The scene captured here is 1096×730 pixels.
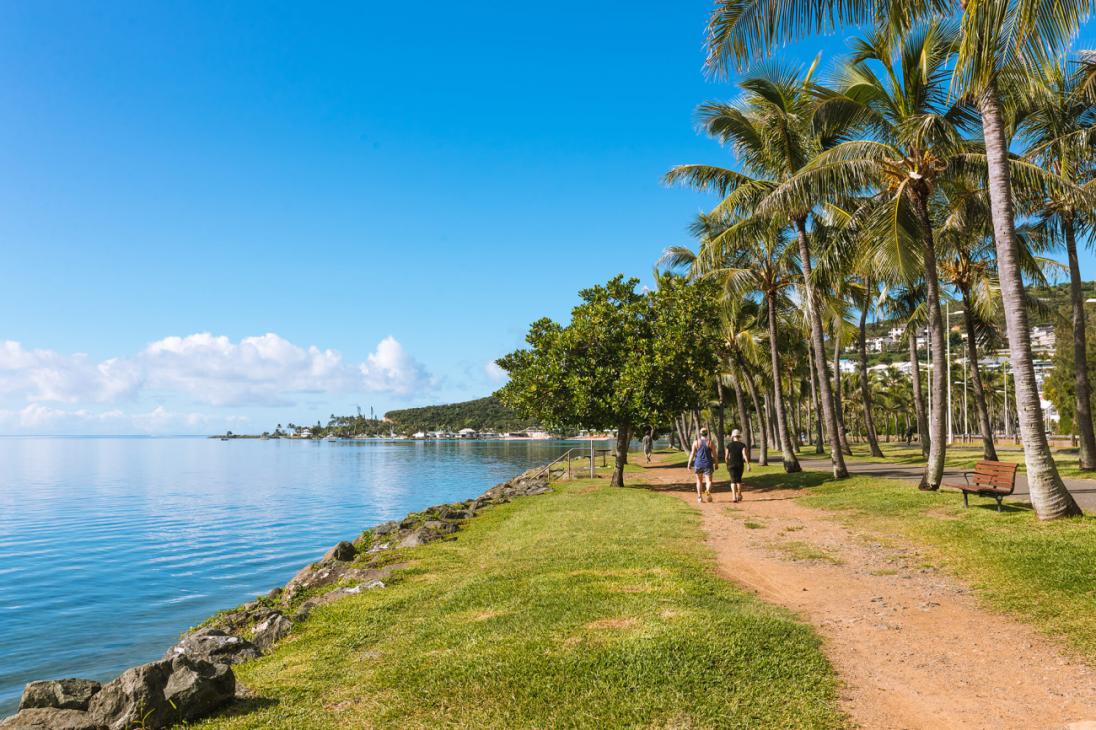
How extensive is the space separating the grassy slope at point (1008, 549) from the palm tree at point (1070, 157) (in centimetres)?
774

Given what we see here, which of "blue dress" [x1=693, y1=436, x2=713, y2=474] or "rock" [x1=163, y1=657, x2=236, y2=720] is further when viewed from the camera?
"blue dress" [x1=693, y1=436, x2=713, y2=474]

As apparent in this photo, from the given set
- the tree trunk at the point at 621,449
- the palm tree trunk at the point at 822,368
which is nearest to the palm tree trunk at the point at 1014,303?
the palm tree trunk at the point at 822,368

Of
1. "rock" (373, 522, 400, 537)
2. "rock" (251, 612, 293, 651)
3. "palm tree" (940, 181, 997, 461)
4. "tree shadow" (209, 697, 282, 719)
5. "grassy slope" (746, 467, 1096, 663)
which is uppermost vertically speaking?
"palm tree" (940, 181, 997, 461)

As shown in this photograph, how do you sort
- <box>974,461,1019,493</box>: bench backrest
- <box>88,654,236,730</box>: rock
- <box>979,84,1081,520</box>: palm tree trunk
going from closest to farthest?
<box>88,654,236,730</box>: rock < <box>979,84,1081,520</box>: palm tree trunk < <box>974,461,1019,493</box>: bench backrest

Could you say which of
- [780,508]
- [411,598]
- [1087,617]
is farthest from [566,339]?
[1087,617]

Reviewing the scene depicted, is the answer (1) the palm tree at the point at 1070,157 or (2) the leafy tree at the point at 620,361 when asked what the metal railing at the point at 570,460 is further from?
(1) the palm tree at the point at 1070,157

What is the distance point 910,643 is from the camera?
666 centimetres

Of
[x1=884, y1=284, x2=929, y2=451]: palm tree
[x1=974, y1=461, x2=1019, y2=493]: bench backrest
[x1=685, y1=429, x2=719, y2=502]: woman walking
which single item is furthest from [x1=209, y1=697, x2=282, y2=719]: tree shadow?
[x1=884, y1=284, x2=929, y2=451]: palm tree

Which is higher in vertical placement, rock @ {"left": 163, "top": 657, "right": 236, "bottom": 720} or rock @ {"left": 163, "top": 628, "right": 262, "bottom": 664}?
rock @ {"left": 163, "top": 657, "right": 236, "bottom": 720}

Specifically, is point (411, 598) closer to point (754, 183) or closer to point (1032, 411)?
point (1032, 411)

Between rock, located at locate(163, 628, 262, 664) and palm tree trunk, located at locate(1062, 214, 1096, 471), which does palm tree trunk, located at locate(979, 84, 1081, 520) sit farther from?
rock, located at locate(163, 628, 262, 664)

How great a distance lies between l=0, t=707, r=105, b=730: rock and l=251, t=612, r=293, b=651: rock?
9.29 ft

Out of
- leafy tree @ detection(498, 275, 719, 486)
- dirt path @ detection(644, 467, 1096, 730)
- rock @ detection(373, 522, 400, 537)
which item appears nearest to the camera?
dirt path @ detection(644, 467, 1096, 730)

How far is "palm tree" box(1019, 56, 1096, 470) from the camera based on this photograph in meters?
17.6
